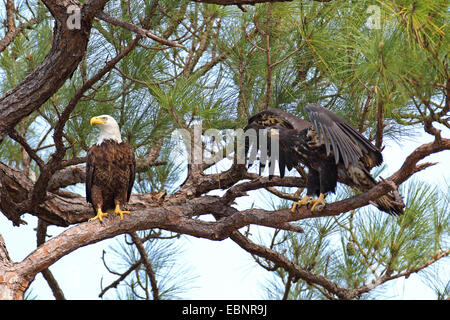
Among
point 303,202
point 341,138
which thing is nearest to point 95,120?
point 303,202

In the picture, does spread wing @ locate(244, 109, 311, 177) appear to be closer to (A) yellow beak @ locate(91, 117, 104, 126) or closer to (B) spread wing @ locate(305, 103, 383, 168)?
(B) spread wing @ locate(305, 103, 383, 168)

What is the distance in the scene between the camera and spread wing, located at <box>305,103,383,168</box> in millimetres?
2632

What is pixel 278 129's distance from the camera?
9.91 ft

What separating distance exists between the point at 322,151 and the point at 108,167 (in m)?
0.97

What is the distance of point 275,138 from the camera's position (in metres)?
3.05

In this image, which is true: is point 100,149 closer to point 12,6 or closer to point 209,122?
point 209,122

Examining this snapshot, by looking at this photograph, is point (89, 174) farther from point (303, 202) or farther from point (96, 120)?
point (303, 202)

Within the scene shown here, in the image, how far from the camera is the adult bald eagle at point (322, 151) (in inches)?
104

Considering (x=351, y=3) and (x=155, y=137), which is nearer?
(x=351, y=3)
